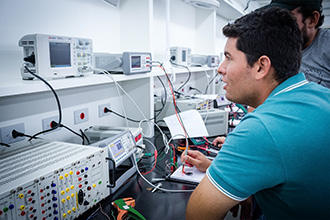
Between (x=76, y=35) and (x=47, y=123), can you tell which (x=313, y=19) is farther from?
(x=47, y=123)

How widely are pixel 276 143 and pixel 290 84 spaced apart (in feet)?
0.88

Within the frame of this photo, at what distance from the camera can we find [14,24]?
1.30 meters

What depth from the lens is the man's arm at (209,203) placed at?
763 millimetres

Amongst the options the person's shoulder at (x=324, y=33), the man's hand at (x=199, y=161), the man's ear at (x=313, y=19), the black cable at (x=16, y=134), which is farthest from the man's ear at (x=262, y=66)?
the black cable at (x=16, y=134)

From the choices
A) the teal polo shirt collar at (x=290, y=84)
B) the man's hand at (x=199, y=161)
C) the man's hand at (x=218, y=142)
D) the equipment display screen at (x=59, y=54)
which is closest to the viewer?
the teal polo shirt collar at (x=290, y=84)

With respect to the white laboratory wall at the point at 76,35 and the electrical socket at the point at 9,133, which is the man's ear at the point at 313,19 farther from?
the electrical socket at the point at 9,133

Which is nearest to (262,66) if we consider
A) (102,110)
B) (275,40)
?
(275,40)

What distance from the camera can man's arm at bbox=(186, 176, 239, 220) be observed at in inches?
30.0

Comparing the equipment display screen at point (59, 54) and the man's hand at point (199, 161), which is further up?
the equipment display screen at point (59, 54)

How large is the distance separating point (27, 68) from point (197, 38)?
2.68 metres

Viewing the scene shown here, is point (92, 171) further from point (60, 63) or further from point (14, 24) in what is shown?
point (14, 24)

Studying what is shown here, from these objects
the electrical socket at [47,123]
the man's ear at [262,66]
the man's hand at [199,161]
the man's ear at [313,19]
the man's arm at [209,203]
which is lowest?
the man's hand at [199,161]

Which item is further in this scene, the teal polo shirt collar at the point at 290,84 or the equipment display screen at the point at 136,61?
the equipment display screen at the point at 136,61

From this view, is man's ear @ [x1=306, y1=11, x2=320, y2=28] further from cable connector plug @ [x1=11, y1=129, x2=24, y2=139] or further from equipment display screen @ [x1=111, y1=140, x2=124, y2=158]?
cable connector plug @ [x1=11, y1=129, x2=24, y2=139]
